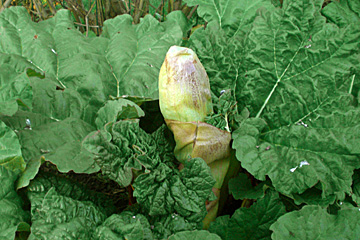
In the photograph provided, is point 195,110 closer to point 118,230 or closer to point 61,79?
point 118,230

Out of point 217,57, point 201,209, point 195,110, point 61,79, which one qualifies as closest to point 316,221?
point 201,209

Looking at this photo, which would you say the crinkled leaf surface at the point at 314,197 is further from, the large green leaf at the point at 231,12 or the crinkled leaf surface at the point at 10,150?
the crinkled leaf surface at the point at 10,150

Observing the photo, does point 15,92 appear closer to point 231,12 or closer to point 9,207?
point 9,207

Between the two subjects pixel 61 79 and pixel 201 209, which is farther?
pixel 61 79

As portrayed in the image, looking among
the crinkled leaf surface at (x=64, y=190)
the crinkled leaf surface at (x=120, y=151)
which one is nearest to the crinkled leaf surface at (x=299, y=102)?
the crinkled leaf surface at (x=120, y=151)

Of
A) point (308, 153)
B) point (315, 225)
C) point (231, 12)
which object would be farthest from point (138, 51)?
point (315, 225)

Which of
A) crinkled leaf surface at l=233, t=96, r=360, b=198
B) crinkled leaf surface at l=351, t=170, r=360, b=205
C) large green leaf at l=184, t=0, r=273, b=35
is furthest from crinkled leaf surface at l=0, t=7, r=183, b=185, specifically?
crinkled leaf surface at l=351, t=170, r=360, b=205

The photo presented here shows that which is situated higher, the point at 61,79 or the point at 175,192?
the point at 61,79
